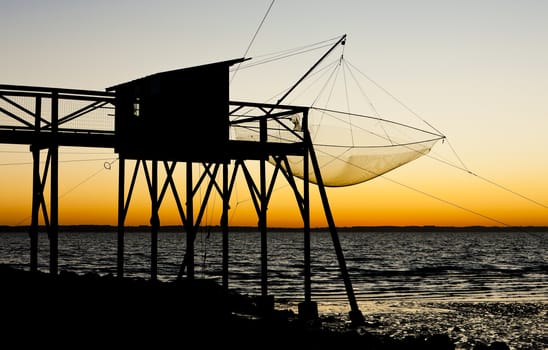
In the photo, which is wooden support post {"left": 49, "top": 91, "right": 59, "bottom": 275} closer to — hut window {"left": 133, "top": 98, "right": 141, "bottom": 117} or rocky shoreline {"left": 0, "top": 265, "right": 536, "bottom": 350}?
rocky shoreline {"left": 0, "top": 265, "right": 536, "bottom": 350}

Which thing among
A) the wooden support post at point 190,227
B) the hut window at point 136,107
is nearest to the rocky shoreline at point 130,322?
the wooden support post at point 190,227

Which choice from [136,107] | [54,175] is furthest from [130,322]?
[136,107]

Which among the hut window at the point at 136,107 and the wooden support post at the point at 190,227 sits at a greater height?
the hut window at the point at 136,107

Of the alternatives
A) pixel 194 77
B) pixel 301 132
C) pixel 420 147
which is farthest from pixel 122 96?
pixel 420 147

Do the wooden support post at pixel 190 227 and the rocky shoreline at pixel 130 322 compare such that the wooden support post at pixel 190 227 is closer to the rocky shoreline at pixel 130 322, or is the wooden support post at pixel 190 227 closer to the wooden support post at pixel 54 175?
the rocky shoreline at pixel 130 322

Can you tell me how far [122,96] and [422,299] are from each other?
894 inches

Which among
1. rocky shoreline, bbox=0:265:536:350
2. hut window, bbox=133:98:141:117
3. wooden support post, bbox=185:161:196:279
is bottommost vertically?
rocky shoreline, bbox=0:265:536:350

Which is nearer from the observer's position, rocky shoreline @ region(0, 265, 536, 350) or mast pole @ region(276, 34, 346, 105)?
rocky shoreline @ region(0, 265, 536, 350)

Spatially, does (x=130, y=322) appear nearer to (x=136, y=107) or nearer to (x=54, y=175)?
(x=54, y=175)

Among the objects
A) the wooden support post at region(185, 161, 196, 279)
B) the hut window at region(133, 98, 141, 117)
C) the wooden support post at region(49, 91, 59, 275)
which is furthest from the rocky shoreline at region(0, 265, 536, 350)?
the hut window at region(133, 98, 141, 117)

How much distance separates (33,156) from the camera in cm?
2258

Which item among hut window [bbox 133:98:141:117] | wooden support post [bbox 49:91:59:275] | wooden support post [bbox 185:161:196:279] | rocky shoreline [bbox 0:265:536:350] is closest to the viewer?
rocky shoreline [bbox 0:265:536:350]

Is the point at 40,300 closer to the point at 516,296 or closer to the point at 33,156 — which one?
the point at 33,156

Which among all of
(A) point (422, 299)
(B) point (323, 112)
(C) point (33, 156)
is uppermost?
(B) point (323, 112)
